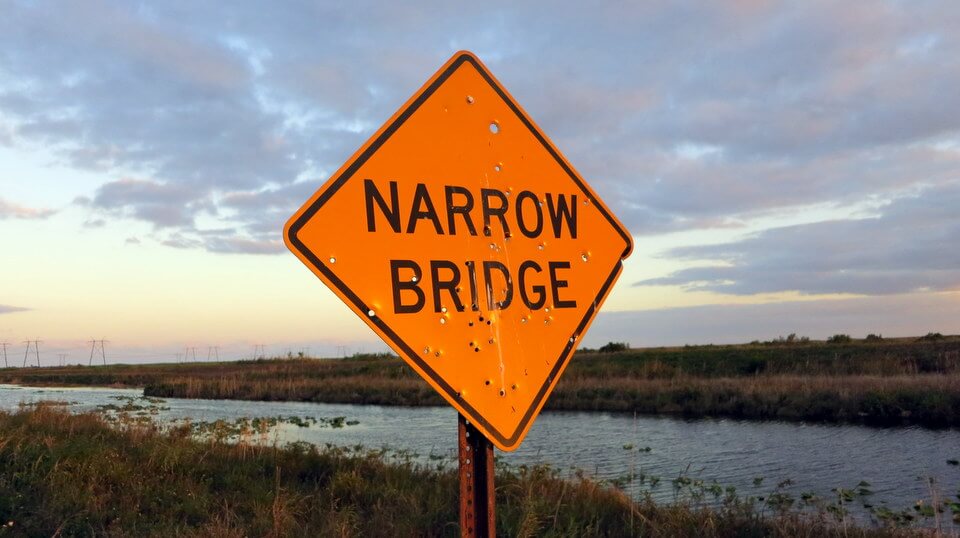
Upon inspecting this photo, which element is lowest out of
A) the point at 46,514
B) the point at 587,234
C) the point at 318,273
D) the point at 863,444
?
the point at 863,444

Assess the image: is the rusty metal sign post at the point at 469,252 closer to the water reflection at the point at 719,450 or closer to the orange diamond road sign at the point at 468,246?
the orange diamond road sign at the point at 468,246

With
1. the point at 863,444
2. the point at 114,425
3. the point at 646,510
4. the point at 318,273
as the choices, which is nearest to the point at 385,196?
the point at 318,273

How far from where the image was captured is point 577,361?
1581 inches

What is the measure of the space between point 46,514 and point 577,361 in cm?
3598

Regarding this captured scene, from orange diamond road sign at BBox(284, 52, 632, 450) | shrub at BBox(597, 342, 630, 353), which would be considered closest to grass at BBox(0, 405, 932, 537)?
orange diamond road sign at BBox(284, 52, 632, 450)

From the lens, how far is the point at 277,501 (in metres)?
5.89

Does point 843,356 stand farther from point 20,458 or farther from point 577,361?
point 20,458

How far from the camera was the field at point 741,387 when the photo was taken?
21.1 metres

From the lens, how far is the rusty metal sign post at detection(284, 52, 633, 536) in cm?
229

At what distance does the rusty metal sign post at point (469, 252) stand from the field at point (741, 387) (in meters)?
20.8

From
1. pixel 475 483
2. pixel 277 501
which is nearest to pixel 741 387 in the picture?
pixel 277 501

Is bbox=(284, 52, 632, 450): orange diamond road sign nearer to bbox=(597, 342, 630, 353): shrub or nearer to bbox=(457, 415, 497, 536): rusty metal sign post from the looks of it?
bbox=(457, 415, 497, 536): rusty metal sign post

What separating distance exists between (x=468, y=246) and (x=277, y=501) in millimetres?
4296

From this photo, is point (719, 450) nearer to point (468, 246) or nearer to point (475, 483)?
point (475, 483)
